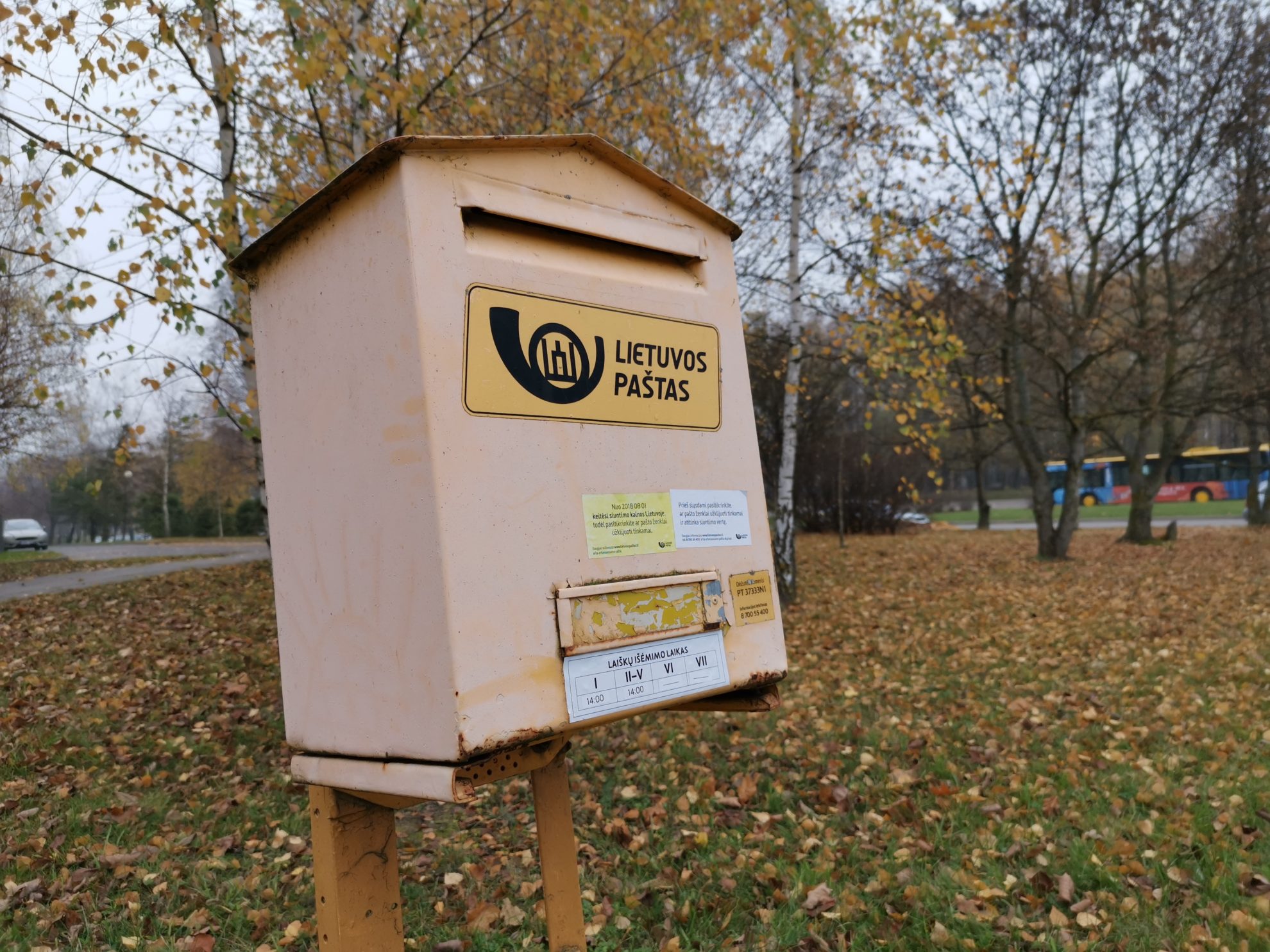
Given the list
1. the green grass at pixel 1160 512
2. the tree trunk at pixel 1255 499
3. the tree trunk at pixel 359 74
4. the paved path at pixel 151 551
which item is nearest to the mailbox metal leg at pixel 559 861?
the tree trunk at pixel 359 74

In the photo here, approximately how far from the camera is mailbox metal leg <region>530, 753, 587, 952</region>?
1.75 m

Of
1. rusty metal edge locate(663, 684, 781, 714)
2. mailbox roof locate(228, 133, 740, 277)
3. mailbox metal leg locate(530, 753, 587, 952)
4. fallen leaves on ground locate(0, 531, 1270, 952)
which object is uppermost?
mailbox roof locate(228, 133, 740, 277)

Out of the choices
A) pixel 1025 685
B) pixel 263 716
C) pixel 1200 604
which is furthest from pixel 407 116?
pixel 1200 604

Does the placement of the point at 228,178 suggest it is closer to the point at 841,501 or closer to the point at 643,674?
the point at 643,674

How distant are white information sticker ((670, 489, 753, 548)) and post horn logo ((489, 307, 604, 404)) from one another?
258 mm

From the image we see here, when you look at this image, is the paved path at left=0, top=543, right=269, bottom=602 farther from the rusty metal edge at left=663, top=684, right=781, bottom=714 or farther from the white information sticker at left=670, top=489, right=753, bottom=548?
the white information sticker at left=670, top=489, right=753, bottom=548

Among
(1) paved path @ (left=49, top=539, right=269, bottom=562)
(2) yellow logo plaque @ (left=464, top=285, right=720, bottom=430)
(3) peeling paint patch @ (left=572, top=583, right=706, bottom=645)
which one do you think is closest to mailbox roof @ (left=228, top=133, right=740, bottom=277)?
(2) yellow logo plaque @ (left=464, top=285, right=720, bottom=430)

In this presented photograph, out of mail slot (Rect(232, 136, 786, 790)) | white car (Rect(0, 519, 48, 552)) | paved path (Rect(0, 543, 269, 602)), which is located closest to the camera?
mail slot (Rect(232, 136, 786, 790))

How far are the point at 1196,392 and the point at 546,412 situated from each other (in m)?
17.2

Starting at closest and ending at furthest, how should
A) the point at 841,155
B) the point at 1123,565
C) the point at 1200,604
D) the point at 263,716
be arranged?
1. the point at 263,716
2. the point at 1200,604
3. the point at 841,155
4. the point at 1123,565

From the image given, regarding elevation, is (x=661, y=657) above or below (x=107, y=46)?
below

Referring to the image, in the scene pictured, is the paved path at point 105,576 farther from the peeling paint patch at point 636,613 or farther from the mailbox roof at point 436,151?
the peeling paint patch at point 636,613

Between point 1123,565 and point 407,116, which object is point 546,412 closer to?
point 407,116

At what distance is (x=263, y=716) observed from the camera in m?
5.30
